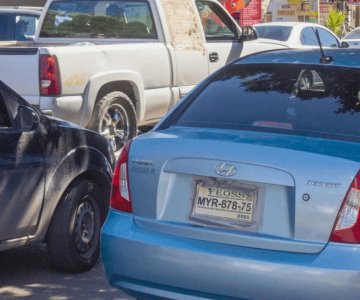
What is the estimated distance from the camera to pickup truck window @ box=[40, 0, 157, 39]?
10.9 meters

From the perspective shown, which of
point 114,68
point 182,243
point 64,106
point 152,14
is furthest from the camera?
point 152,14

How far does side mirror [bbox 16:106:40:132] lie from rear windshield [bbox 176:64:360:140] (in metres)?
1.17

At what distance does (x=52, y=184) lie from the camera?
5742mm

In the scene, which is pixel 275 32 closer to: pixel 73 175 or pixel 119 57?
pixel 119 57

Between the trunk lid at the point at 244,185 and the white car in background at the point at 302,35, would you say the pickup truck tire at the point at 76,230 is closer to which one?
the trunk lid at the point at 244,185

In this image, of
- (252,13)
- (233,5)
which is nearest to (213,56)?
(233,5)

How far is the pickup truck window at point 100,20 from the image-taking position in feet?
35.8

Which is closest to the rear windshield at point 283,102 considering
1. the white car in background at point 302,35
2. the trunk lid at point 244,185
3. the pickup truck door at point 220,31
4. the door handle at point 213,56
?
the trunk lid at point 244,185

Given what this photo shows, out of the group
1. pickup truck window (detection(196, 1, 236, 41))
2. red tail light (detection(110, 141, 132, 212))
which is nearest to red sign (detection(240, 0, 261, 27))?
pickup truck window (detection(196, 1, 236, 41))

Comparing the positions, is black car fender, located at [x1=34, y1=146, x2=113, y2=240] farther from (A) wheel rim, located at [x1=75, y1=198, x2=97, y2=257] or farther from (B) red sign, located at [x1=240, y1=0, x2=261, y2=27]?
(B) red sign, located at [x1=240, y1=0, x2=261, y2=27]

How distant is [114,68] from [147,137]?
195 inches

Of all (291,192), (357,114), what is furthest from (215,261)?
(357,114)

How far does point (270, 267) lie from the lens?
13.1 ft

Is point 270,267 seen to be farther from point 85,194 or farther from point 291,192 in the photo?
point 85,194
